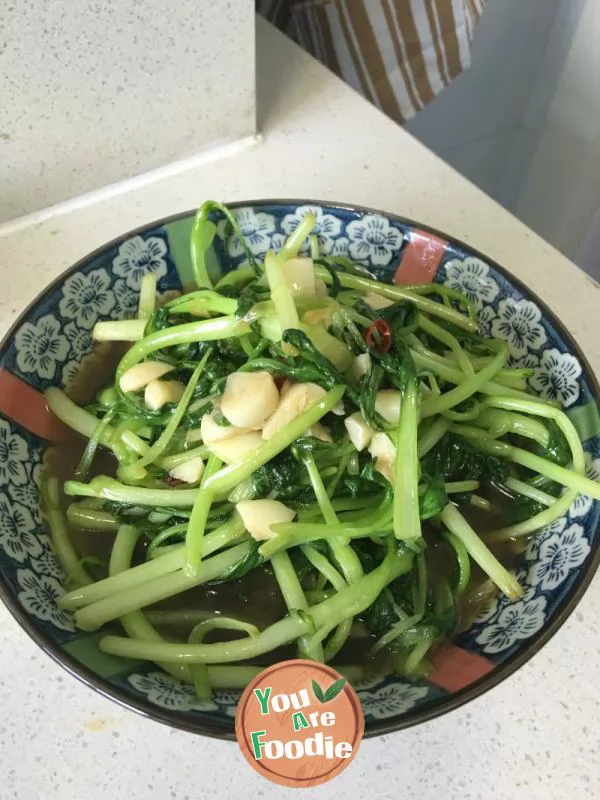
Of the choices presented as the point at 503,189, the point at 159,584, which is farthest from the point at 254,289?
the point at 503,189

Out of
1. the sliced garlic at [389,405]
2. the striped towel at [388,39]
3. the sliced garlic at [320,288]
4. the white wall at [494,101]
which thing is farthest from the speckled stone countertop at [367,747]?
the white wall at [494,101]

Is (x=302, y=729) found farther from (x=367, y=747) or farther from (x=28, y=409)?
(x=28, y=409)

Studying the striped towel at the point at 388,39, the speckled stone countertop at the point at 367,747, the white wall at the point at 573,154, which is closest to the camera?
the speckled stone countertop at the point at 367,747

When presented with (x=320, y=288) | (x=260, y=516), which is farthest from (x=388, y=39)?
(x=260, y=516)

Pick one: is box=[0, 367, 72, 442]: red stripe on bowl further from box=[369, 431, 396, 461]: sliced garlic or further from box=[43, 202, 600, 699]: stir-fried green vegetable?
box=[369, 431, 396, 461]: sliced garlic

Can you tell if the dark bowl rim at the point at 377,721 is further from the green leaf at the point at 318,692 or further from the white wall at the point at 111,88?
the white wall at the point at 111,88

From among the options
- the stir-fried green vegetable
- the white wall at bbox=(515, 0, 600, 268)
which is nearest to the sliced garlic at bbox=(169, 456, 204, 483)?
the stir-fried green vegetable
